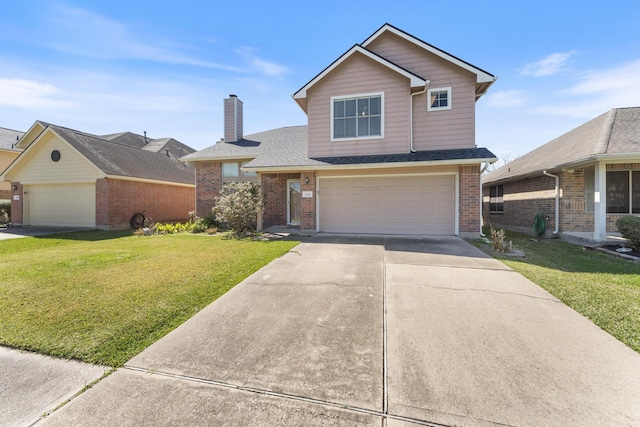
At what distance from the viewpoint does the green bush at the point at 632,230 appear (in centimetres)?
771

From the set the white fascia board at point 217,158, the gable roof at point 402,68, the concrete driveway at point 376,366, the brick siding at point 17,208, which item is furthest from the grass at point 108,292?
the brick siding at point 17,208

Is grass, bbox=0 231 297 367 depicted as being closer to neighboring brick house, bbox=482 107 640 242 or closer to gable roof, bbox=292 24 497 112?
gable roof, bbox=292 24 497 112

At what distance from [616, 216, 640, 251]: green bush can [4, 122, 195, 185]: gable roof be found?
67.5 feet

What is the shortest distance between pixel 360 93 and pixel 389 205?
4613 mm

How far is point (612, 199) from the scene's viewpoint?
9.73 meters

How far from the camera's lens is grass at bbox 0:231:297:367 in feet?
10.4

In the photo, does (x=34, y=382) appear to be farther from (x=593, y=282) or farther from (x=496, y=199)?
(x=496, y=199)

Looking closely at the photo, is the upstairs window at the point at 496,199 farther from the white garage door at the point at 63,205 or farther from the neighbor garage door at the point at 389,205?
the white garage door at the point at 63,205

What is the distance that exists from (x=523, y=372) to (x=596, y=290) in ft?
11.7

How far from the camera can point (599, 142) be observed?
31.8ft

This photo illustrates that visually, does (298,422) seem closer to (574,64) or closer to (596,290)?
(596,290)

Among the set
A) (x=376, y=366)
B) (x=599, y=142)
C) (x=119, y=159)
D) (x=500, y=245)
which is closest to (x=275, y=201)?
(x=500, y=245)

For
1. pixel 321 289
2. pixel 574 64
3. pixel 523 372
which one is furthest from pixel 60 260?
pixel 574 64

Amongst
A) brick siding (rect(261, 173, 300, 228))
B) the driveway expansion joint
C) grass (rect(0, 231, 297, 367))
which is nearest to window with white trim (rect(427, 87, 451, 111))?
brick siding (rect(261, 173, 300, 228))
